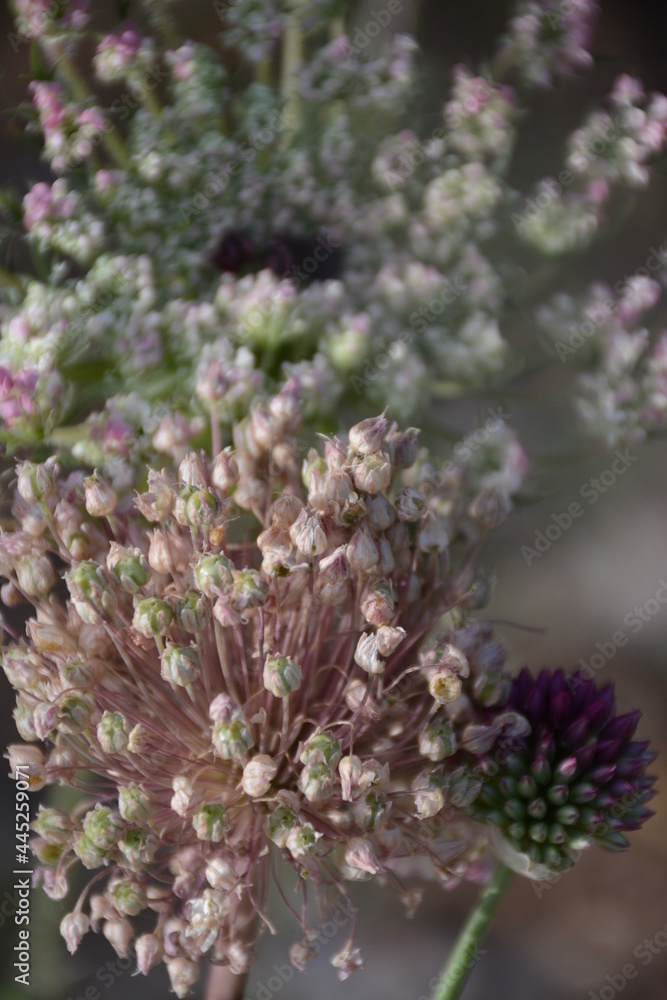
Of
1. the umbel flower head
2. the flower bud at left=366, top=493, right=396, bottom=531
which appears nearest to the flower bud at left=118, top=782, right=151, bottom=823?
the umbel flower head

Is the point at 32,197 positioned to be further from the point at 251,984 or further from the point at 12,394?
the point at 251,984

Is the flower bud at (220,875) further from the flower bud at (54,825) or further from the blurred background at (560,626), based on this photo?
the blurred background at (560,626)

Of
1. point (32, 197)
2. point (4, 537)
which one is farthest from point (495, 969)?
point (32, 197)

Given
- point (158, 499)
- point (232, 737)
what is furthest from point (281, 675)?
point (158, 499)

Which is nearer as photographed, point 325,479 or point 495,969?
point 325,479

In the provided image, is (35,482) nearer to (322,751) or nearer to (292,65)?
(322,751)

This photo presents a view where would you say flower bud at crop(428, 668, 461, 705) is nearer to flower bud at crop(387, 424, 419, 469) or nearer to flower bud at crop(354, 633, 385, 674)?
flower bud at crop(354, 633, 385, 674)
